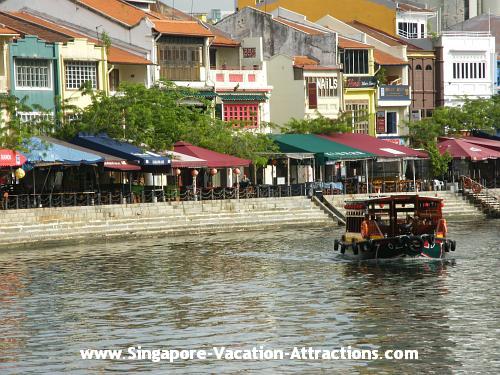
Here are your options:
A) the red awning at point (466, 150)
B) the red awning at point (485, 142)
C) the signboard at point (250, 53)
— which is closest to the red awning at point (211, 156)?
the signboard at point (250, 53)

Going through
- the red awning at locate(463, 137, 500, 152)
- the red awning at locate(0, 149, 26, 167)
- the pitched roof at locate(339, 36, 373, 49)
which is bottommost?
the red awning at locate(0, 149, 26, 167)

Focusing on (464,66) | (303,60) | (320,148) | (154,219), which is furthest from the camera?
(464,66)

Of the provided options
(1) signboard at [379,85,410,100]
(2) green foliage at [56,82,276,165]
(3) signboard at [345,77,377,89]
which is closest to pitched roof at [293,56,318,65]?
(3) signboard at [345,77,377,89]

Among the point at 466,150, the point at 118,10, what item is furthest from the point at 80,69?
the point at 466,150

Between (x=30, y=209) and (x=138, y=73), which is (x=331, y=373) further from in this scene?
(x=138, y=73)

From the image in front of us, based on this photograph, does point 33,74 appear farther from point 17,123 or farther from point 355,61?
point 355,61

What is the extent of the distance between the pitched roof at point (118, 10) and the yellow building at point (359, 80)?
1554 cm

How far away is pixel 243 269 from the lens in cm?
5253

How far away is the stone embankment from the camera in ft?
207

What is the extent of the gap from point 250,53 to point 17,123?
25.1 m

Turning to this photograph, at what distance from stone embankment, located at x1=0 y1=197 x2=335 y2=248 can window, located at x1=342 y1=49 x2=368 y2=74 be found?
20268 mm

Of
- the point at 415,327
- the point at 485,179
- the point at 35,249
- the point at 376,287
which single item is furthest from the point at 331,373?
the point at 485,179

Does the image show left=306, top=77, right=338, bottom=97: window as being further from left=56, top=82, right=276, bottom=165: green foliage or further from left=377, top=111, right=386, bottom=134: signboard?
left=56, top=82, right=276, bottom=165: green foliage

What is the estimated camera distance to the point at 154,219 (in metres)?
68.2
